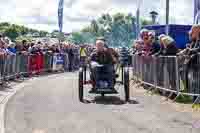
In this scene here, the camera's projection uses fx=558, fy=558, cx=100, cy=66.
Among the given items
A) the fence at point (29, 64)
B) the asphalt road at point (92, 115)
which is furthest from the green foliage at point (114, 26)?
the asphalt road at point (92, 115)

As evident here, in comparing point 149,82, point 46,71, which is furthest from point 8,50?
point 46,71

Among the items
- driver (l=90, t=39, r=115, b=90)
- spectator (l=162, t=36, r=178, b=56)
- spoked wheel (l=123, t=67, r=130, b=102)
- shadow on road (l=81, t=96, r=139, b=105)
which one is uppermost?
spectator (l=162, t=36, r=178, b=56)

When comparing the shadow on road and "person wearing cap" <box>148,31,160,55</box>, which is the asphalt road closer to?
the shadow on road

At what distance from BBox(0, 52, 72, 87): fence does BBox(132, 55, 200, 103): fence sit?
566 centimetres

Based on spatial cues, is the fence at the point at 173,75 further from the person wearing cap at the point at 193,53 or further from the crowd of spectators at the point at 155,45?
the crowd of spectators at the point at 155,45

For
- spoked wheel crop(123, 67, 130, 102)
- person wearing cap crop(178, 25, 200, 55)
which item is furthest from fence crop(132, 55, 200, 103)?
spoked wheel crop(123, 67, 130, 102)

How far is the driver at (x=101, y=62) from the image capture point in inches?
627

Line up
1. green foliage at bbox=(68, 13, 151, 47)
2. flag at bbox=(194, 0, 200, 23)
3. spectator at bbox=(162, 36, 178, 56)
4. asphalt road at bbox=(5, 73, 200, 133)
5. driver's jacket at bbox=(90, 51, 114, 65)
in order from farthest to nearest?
green foliage at bbox=(68, 13, 151, 47)
flag at bbox=(194, 0, 200, 23)
spectator at bbox=(162, 36, 178, 56)
driver's jacket at bbox=(90, 51, 114, 65)
asphalt road at bbox=(5, 73, 200, 133)

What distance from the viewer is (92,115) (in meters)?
12.5

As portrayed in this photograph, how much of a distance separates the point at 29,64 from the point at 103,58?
12463 mm

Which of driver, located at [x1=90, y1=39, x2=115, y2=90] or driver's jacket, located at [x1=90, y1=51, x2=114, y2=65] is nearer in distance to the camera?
driver, located at [x1=90, y1=39, x2=115, y2=90]

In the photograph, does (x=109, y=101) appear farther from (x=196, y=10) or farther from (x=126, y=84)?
(x=196, y=10)

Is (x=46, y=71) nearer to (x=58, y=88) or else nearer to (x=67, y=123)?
(x=58, y=88)

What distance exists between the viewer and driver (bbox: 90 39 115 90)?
15.9m
